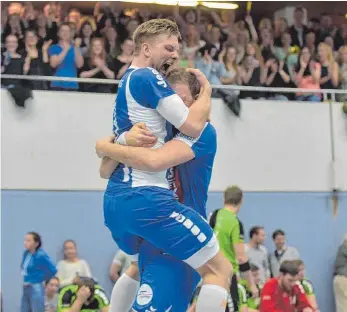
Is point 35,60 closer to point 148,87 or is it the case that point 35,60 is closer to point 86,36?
point 86,36

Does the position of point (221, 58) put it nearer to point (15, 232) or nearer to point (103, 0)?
point (103, 0)

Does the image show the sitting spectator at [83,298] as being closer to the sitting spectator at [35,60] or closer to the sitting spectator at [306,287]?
the sitting spectator at [306,287]

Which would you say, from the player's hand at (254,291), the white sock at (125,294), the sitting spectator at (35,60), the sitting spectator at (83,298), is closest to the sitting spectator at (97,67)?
the sitting spectator at (35,60)

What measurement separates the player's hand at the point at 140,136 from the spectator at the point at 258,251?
297 inches

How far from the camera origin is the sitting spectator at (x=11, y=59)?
38.5 ft

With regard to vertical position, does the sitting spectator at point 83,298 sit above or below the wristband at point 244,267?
below

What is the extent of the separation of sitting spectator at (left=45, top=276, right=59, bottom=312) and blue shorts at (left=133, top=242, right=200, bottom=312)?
586cm

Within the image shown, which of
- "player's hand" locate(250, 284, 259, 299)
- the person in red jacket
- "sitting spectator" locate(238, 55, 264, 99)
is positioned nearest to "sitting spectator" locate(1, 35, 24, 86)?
"sitting spectator" locate(238, 55, 264, 99)

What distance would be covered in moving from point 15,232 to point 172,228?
23.7 ft

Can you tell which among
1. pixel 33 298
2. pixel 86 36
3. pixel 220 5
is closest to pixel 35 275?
pixel 33 298

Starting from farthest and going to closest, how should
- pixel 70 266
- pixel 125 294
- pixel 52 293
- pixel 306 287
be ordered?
1. pixel 70 266
2. pixel 52 293
3. pixel 306 287
4. pixel 125 294

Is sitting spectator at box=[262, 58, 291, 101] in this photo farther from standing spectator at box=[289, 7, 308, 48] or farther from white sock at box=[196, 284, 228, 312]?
white sock at box=[196, 284, 228, 312]

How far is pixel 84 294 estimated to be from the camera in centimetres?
873

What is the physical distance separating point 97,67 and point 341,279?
4898mm
